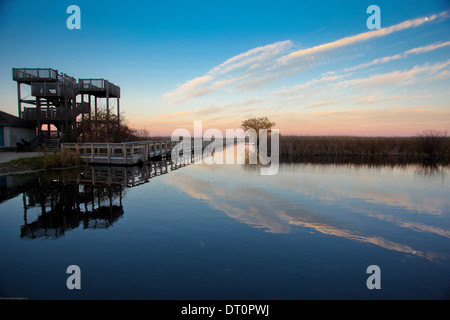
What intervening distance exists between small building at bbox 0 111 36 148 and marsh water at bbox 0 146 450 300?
60.9ft

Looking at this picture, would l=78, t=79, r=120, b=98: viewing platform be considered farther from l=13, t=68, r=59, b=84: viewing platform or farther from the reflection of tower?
the reflection of tower

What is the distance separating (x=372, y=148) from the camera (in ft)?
114

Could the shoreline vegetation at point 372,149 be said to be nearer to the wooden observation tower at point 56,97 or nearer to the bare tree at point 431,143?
the bare tree at point 431,143

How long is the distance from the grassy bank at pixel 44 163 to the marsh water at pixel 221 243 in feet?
18.0

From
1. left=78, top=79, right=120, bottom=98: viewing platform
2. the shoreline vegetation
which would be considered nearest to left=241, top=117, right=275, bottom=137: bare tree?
the shoreline vegetation

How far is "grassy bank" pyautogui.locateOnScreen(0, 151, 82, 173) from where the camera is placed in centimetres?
1710

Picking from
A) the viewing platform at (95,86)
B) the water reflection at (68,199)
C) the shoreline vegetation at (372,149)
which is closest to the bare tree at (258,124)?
the shoreline vegetation at (372,149)

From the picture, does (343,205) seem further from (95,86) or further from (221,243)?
(95,86)

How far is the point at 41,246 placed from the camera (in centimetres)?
627

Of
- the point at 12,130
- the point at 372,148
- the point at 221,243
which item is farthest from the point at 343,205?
the point at 12,130

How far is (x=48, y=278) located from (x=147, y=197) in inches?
245

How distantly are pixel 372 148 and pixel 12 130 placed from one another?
41920 millimetres

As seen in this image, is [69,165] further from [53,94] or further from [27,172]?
[53,94]
